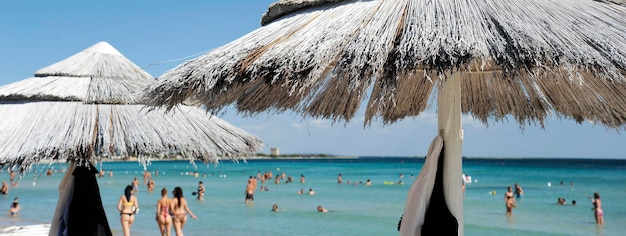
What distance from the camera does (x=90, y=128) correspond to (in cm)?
536

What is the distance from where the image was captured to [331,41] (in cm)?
294

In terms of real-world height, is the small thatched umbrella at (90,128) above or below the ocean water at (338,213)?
above

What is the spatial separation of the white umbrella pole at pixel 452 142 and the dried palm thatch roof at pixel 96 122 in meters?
2.28

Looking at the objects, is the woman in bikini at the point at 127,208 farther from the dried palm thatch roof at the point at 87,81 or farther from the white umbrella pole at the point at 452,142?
the white umbrella pole at the point at 452,142

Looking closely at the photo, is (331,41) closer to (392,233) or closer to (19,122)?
(19,122)

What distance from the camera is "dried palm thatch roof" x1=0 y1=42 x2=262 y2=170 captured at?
17.3ft

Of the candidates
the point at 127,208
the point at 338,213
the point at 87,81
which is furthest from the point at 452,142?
the point at 338,213

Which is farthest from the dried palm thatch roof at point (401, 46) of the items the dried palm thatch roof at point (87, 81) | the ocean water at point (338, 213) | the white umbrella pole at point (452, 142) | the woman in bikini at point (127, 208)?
the ocean water at point (338, 213)

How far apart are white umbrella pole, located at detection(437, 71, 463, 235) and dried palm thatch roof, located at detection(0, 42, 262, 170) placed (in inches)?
89.8

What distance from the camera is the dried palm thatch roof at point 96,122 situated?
5.26 meters

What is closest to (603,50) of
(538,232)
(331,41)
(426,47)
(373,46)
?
(426,47)

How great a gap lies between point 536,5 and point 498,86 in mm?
1723

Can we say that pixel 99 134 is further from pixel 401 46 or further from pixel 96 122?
pixel 401 46

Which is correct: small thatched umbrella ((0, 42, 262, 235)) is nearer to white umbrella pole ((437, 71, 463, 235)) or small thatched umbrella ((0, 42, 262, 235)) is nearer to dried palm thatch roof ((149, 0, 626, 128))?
dried palm thatch roof ((149, 0, 626, 128))
